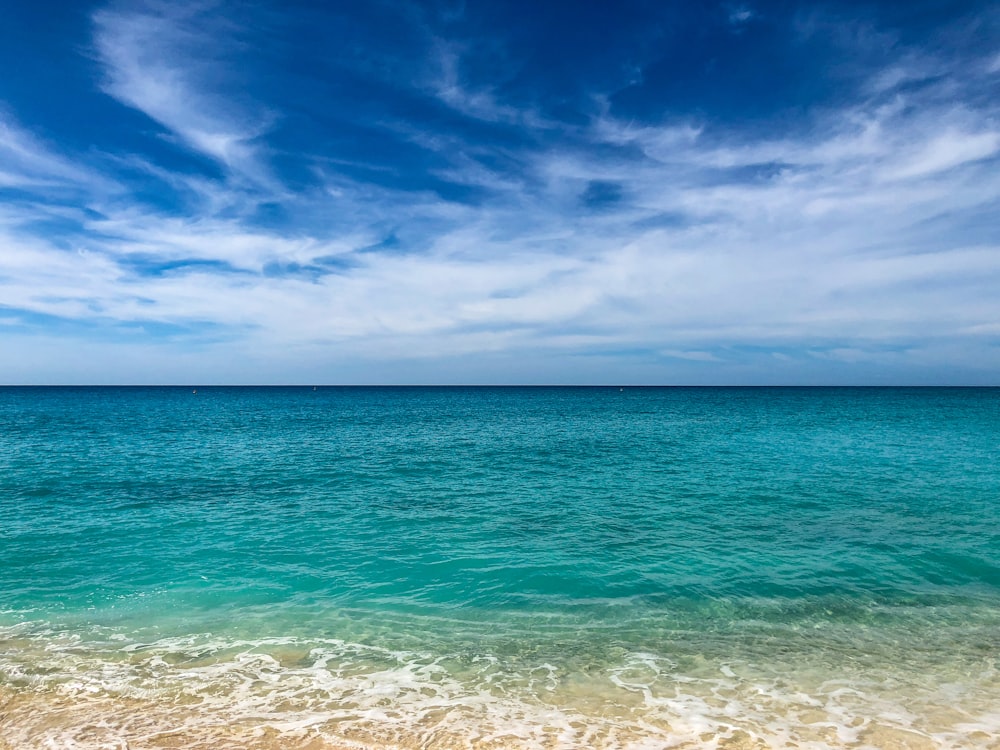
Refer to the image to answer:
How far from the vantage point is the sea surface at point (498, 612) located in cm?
811

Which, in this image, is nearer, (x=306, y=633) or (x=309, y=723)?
(x=309, y=723)

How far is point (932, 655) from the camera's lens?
1021 centimetres

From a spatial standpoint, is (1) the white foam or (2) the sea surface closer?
(1) the white foam

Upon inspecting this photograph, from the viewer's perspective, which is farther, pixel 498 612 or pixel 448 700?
pixel 498 612

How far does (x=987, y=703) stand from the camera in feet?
27.8

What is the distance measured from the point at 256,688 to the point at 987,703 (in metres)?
10.8

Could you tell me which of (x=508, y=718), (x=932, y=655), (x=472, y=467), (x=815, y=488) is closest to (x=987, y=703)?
(x=932, y=655)

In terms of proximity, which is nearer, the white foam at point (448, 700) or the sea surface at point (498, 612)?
the white foam at point (448, 700)

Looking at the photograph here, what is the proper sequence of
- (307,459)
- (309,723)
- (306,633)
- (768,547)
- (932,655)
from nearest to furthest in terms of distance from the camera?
(309,723) → (932,655) → (306,633) → (768,547) → (307,459)

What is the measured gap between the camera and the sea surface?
811 cm

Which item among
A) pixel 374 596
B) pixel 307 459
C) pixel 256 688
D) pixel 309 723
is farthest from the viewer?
pixel 307 459

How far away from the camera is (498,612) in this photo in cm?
1240

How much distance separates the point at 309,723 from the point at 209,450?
35899 millimetres

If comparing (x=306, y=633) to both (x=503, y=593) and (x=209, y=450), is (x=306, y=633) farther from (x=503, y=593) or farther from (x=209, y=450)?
(x=209, y=450)
